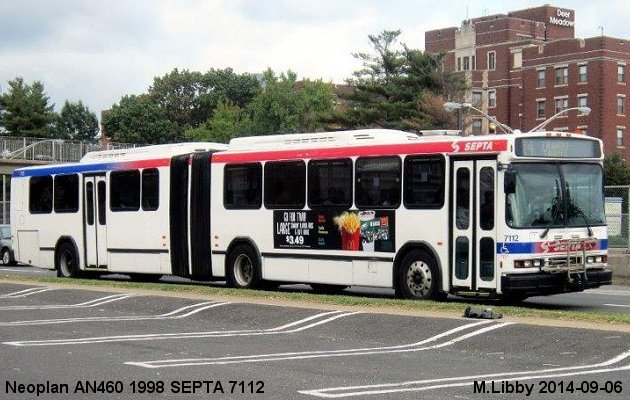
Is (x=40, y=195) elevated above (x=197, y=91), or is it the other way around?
(x=197, y=91)

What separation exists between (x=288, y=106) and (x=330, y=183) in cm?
8601

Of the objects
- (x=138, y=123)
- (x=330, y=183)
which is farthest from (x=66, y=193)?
(x=138, y=123)

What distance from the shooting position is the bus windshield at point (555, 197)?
1844 centimetres

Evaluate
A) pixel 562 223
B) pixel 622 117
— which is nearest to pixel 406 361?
pixel 562 223

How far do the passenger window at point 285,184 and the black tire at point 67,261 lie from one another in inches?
298

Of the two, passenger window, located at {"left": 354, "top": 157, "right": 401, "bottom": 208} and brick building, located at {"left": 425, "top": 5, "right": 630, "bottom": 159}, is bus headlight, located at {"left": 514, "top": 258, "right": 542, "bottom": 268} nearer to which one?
passenger window, located at {"left": 354, "top": 157, "right": 401, "bottom": 208}

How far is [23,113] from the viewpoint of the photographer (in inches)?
4311

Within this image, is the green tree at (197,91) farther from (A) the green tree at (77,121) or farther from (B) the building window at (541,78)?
(B) the building window at (541,78)

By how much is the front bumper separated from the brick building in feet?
241

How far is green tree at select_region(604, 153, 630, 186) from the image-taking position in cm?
8062

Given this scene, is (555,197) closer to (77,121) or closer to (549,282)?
(549,282)

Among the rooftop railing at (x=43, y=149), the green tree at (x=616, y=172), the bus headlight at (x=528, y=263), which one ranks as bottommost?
the bus headlight at (x=528, y=263)

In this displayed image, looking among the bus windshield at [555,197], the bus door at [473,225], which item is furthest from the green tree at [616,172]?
the bus door at [473,225]

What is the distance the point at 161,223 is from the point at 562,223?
33.5ft
